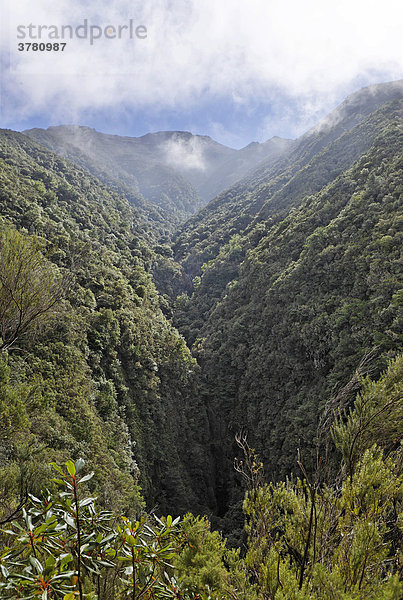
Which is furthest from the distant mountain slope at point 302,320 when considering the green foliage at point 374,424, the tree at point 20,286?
the tree at point 20,286

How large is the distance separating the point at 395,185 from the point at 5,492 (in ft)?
94.3

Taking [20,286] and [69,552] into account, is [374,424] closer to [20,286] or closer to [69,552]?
[69,552]

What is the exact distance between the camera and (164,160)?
492 feet

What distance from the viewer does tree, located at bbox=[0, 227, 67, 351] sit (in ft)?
21.8

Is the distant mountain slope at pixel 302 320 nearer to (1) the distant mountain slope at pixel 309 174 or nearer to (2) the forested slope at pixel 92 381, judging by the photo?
(1) the distant mountain slope at pixel 309 174

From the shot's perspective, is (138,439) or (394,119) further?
(394,119)

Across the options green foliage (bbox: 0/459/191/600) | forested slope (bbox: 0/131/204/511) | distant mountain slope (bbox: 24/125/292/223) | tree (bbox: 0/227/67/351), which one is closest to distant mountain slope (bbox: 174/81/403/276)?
forested slope (bbox: 0/131/204/511)

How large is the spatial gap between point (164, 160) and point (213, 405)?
149 metres

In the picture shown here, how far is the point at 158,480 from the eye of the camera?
18.2m

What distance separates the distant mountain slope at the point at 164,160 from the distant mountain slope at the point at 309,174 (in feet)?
117

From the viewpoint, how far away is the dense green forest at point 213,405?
260 cm

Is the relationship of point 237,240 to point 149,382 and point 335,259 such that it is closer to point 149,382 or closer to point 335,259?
point 335,259

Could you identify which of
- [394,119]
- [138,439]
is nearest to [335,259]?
[138,439]

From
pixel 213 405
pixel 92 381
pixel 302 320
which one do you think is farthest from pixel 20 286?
pixel 213 405
